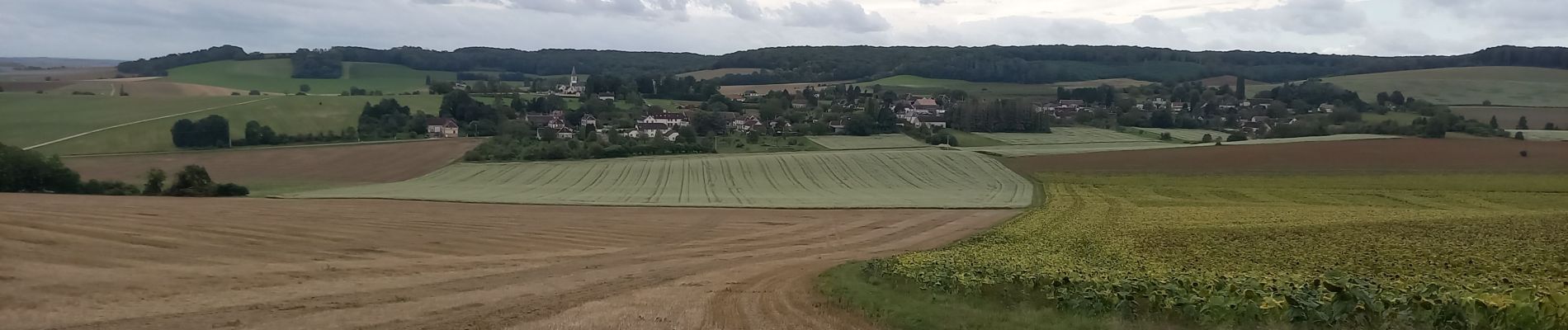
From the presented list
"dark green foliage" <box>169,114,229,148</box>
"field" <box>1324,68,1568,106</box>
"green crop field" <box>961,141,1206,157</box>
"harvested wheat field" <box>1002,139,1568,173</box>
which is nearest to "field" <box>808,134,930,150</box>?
"green crop field" <box>961,141,1206,157</box>

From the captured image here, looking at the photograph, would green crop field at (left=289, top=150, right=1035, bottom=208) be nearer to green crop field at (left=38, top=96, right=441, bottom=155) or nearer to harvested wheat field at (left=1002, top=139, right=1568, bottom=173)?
harvested wheat field at (left=1002, top=139, right=1568, bottom=173)

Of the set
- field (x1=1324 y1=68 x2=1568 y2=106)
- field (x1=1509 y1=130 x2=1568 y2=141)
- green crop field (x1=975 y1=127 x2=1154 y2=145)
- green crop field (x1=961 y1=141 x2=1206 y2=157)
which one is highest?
field (x1=1324 y1=68 x2=1568 y2=106)

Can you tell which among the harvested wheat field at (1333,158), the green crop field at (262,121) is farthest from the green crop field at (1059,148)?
the green crop field at (262,121)

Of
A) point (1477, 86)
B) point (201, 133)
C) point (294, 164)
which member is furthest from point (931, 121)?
point (201, 133)

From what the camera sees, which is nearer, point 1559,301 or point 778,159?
point 1559,301

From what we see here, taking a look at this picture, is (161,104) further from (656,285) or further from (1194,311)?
(1194,311)

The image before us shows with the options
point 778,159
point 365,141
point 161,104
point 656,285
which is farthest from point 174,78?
point 656,285
